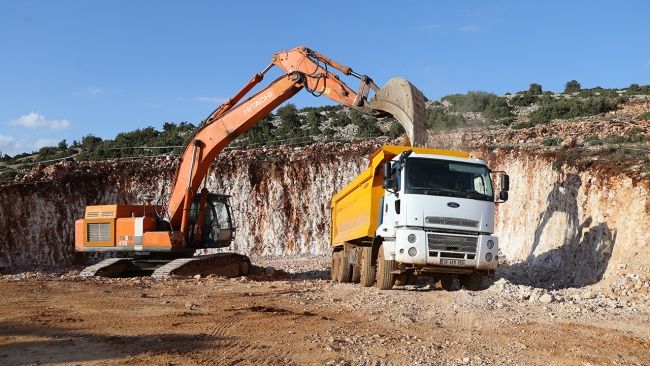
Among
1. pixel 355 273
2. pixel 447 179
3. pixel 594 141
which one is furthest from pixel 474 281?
pixel 594 141

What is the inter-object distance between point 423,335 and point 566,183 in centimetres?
1292

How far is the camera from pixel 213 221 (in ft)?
63.2

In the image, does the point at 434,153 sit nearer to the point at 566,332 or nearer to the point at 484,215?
the point at 484,215

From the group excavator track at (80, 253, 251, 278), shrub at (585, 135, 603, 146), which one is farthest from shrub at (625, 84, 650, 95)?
excavator track at (80, 253, 251, 278)

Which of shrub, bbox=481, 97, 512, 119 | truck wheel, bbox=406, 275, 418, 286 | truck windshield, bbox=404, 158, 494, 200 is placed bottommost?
truck wheel, bbox=406, 275, 418, 286

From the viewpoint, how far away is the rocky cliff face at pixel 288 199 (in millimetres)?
18750

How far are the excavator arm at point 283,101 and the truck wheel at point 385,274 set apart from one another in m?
2.73

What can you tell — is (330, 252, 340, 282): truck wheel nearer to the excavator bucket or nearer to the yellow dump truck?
the yellow dump truck

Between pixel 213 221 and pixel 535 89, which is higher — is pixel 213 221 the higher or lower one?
the lower one

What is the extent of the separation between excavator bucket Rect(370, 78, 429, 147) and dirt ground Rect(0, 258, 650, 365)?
11.5 feet

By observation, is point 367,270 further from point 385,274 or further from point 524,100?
point 524,100

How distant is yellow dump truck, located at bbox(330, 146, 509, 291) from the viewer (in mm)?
12297

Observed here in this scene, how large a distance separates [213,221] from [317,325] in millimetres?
10869

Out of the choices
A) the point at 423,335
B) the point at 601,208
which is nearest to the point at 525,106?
the point at 601,208
